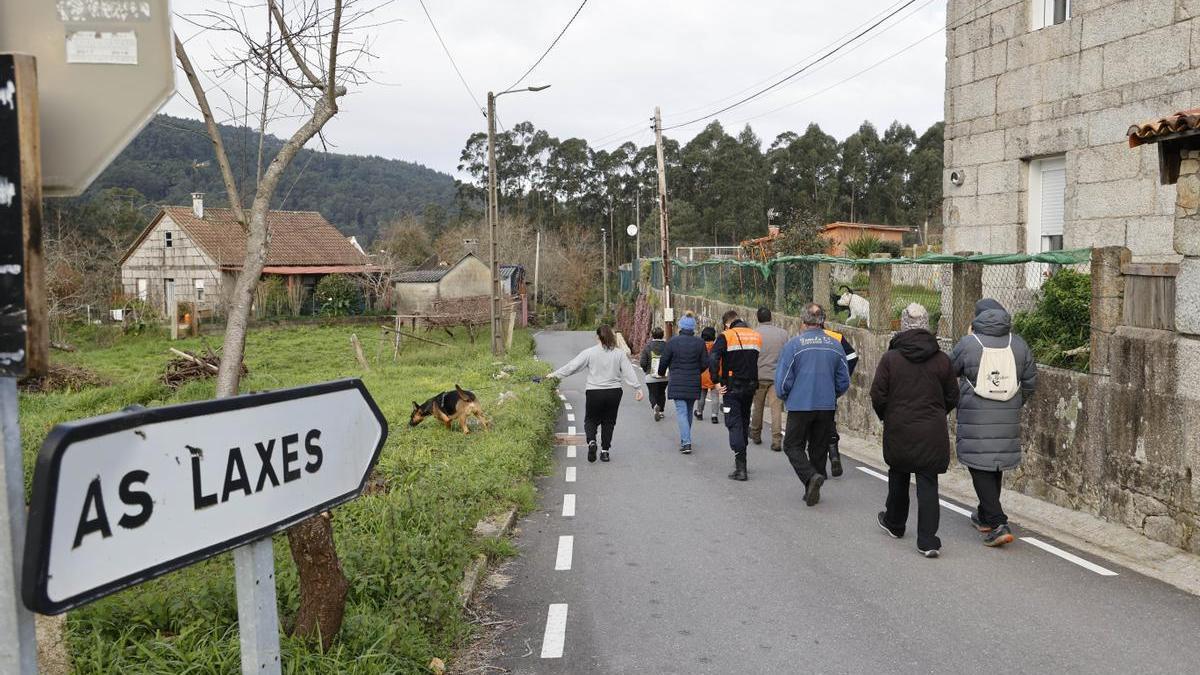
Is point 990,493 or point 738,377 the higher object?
point 738,377

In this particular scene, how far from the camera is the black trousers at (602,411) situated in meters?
11.8

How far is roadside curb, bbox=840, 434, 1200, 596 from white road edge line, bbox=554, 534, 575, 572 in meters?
4.08

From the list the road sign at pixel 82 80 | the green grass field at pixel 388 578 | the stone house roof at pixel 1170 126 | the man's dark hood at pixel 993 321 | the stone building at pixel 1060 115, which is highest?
the stone building at pixel 1060 115

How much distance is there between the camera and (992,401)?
→ 7641 millimetres

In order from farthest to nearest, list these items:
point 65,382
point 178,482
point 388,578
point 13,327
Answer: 1. point 65,382
2. point 388,578
3. point 178,482
4. point 13,327

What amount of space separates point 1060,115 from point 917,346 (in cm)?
859

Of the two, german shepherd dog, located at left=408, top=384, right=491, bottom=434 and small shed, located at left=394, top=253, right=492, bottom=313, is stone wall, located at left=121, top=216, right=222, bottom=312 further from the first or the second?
german shepherd dog, located at left=408, top=384, right=491, bottom=434

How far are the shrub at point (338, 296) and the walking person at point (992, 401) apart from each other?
45352mm

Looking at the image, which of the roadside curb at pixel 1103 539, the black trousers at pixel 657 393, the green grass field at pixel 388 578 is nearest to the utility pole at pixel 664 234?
the black trousers at pixel 657 393

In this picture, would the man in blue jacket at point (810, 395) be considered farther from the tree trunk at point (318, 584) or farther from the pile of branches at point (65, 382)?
the pile of branches at point (65, 382)

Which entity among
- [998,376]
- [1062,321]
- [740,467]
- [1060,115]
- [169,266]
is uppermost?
[1060,115]

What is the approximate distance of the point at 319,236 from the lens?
191 feet

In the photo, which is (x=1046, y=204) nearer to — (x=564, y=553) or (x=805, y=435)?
(x=805, y=435)

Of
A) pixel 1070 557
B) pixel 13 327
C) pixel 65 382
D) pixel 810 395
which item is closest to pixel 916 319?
pixel 810 395
